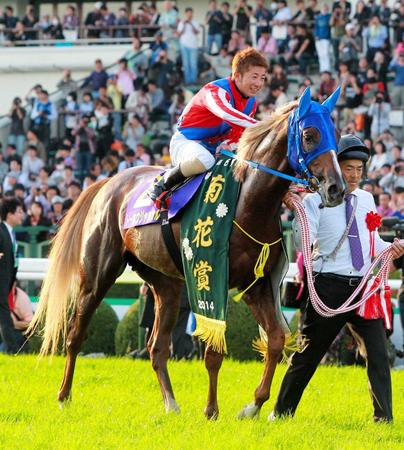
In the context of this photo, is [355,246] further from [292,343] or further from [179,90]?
[179,90]

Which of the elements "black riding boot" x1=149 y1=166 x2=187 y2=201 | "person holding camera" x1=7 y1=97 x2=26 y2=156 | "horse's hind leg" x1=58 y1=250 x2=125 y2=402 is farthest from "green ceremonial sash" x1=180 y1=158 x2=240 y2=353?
"person holding camera" x1=7 y1=97 x2=26 y2=156

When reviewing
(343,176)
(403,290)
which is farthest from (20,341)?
(343,176)

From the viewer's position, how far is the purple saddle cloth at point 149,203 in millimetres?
6812

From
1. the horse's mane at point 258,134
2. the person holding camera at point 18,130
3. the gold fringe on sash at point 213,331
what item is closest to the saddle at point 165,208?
the horse's mane at point 258,134

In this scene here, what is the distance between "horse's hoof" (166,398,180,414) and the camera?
693 centimetres

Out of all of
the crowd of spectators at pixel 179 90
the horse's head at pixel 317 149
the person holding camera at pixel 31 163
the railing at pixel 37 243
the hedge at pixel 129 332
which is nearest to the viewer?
the horse's head at pixel 317 149

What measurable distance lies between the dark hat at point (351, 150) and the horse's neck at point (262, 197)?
35 cm

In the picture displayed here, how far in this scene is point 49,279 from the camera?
820 cm

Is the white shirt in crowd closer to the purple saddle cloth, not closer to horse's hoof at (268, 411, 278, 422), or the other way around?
the purple saddle cloth

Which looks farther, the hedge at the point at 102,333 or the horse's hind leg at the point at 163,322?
the hedge at the point at 102,333

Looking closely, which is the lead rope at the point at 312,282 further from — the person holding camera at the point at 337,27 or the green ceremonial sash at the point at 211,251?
the person holding camera at the point at 337,27

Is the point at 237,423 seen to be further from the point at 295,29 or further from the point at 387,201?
the point at 295,29

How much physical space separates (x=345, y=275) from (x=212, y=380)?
3.54ft

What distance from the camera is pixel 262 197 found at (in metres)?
6.45
